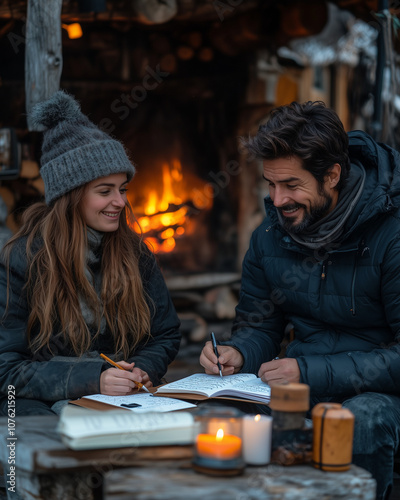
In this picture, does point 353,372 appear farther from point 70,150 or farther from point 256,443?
point 70,150

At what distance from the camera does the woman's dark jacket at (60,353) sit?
9.05 feet

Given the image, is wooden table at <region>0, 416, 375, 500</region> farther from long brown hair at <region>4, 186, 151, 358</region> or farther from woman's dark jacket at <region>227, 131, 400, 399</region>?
long brown hair at <region>4, 186, 151, 358</region>

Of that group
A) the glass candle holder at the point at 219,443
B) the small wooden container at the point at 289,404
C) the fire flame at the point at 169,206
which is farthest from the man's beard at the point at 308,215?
the fire flame at the point at 169,206

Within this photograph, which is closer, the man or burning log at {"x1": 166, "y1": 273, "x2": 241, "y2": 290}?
the man

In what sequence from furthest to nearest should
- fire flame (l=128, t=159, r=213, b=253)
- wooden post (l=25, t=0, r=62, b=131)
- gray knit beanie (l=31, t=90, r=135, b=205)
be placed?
fire flame (l=128, t=159, r=213, b=253) < wooden post (l=25, t=0, r=62, b=131) < gray knit beanie (l=31, t=90, r=135, b=205)

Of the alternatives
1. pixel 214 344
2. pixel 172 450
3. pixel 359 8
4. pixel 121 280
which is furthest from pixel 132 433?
pixel 359 8

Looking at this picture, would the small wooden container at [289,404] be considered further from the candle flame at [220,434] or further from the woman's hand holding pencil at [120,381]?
the woman's hand holding pencil at [120,381]

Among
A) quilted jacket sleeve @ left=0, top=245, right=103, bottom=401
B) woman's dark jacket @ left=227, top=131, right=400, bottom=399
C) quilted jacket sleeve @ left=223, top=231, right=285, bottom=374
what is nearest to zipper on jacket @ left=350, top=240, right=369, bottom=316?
woman's dark jacket @ left=227, top=131, right=400, bottom=399

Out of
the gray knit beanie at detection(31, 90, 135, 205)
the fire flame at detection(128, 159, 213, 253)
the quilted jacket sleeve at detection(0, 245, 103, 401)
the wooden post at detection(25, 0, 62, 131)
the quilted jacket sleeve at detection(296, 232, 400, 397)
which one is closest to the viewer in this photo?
the quilted jacket sleeve at detection(296, 232, 400, 397)

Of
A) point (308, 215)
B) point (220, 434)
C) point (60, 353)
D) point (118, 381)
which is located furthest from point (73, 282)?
point (220, 434)

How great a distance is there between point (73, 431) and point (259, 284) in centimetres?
147

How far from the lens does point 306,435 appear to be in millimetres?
1973

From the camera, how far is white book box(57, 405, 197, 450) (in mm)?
1870

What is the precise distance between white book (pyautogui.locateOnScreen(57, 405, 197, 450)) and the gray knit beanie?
131 cm
